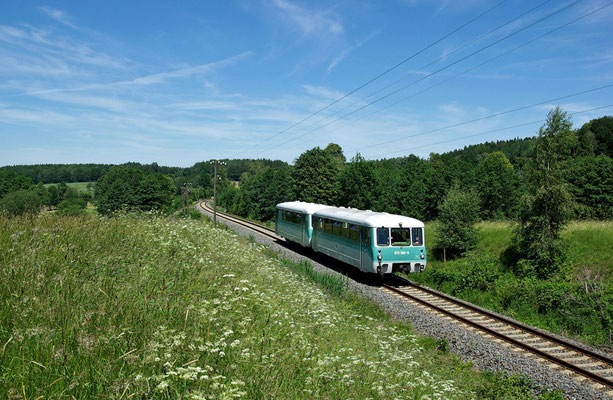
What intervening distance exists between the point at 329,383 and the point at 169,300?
7.53ft

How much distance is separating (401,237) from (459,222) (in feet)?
29.9

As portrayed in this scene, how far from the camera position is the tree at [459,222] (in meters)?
23.8

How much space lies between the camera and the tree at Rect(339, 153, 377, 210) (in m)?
53.0

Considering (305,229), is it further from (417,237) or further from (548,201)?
(548,201)

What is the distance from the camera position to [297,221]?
83.4 feet

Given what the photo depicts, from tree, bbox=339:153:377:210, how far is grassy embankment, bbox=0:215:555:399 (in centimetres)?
4509

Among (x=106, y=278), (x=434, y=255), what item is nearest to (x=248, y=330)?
(x=106, y=278)


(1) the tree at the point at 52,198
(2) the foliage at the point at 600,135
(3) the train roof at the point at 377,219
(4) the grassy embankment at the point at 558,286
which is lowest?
(4) the grassy embankment at the point at 558,286

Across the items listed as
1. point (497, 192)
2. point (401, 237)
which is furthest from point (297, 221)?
Result: point (497, 192)

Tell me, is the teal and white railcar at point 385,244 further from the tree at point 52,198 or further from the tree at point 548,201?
the tree at point 52,198

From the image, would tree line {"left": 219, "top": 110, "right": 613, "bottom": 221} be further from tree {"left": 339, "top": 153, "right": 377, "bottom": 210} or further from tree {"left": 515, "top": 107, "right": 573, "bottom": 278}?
tree {"left": 515, "top": 107, "right": 573, "bottom": 278}

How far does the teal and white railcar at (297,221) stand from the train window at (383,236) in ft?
24.5

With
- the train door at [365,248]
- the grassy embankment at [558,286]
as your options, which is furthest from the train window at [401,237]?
the grassy embankment at [558,286]

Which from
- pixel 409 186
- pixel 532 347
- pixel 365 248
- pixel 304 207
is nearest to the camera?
pixel 532 347
